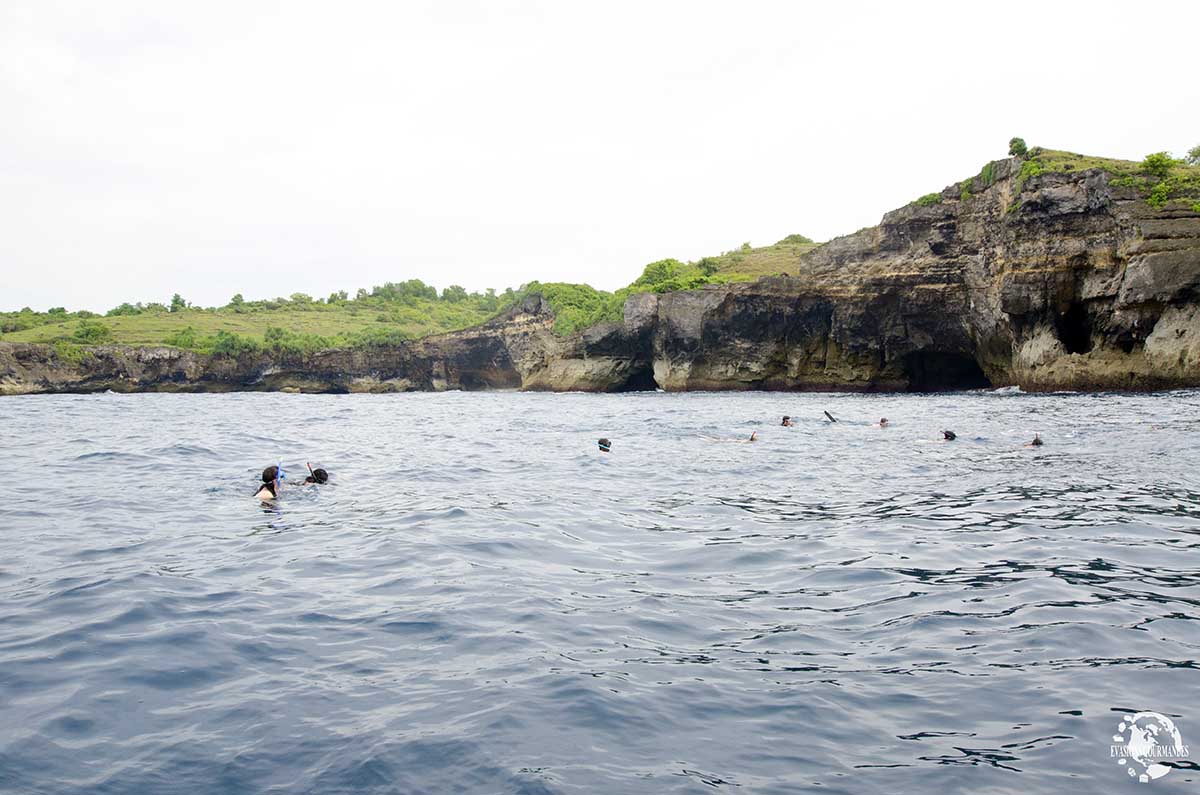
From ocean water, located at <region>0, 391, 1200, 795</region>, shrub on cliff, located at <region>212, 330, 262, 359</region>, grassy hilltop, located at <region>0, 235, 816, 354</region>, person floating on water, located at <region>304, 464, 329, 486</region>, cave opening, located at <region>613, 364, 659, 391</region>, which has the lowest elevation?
ocean water, located at <region>0, 391, 1200, 795</region>

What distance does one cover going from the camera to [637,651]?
6.15 metres

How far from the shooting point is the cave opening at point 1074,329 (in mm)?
39625

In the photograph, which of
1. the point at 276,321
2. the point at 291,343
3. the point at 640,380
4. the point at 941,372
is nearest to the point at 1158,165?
the point at 941,372

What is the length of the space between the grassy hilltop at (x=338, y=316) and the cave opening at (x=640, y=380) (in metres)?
5.09

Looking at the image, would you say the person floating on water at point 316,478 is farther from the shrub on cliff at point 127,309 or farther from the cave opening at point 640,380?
the shrub on cliff at point 127,309

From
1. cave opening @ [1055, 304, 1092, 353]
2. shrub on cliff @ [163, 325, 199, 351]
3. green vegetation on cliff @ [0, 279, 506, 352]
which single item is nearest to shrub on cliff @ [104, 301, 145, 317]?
green vegetation on cliff @ [0, 279, 506, 352]

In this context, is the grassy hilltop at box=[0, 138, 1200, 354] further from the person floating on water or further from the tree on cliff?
the person floating on water

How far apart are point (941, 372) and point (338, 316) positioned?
298ft

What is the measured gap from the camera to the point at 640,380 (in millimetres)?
70812

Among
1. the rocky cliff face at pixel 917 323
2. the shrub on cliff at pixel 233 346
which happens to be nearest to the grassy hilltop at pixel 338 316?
the shrub on cliff at pixel 233 346

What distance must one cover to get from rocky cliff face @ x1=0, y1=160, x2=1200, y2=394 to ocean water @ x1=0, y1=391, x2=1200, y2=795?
25.7m

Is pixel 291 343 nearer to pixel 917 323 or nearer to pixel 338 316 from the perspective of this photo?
pixel 338 316

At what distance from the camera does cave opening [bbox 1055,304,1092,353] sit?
130 ft

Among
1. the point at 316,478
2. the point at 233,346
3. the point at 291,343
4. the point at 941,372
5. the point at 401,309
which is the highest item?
the point at 401,309
